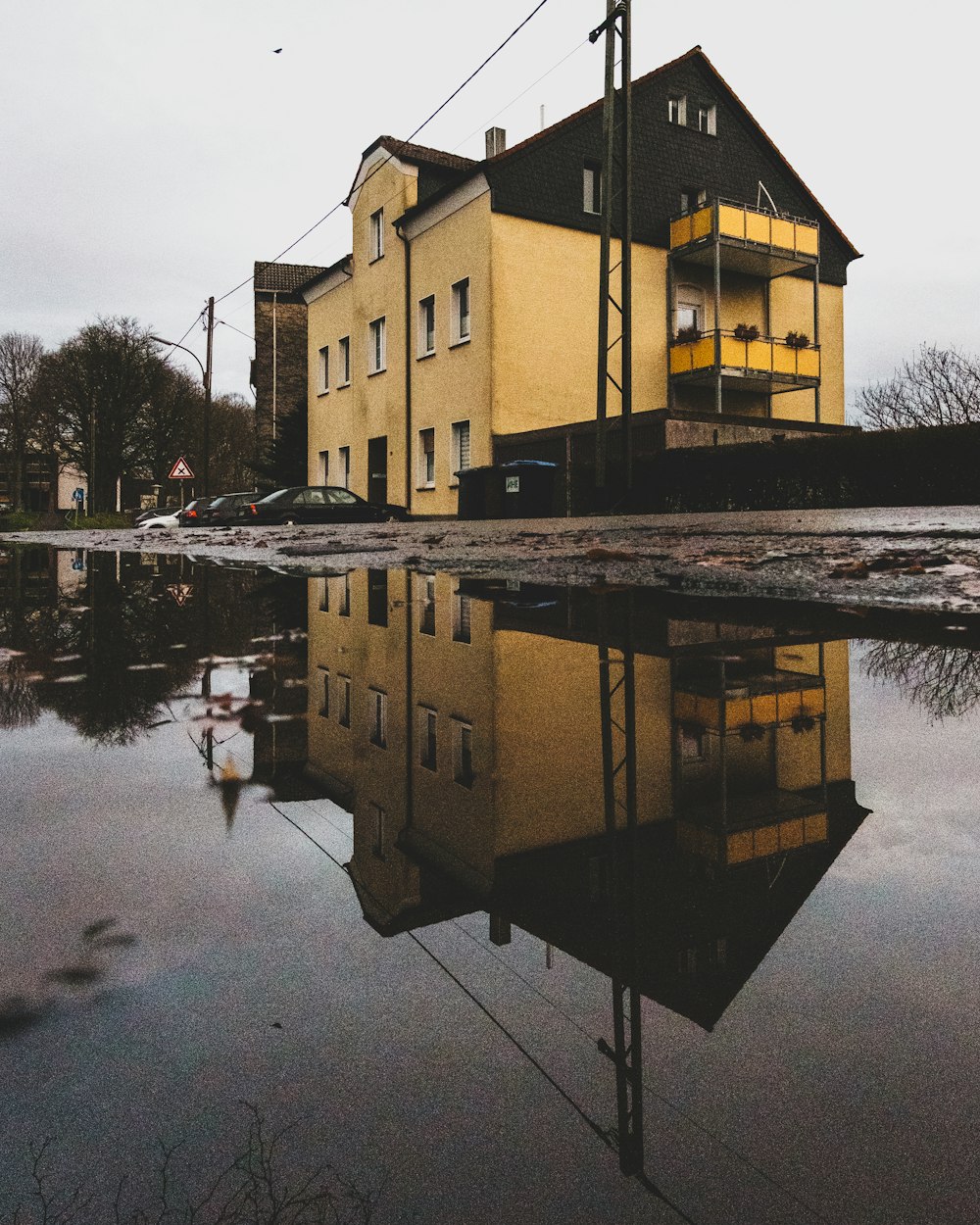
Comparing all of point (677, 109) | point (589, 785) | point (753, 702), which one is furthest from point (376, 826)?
point (677, 109)

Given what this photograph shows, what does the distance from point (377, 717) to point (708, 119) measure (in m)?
28.4

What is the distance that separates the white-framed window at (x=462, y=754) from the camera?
2.00 metres

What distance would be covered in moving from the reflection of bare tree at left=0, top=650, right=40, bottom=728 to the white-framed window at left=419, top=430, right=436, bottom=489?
2311 cm

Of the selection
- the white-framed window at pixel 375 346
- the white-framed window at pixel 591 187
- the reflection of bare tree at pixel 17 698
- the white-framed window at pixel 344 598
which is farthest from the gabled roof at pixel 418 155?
the reflection of bare tree at pixel 17 698

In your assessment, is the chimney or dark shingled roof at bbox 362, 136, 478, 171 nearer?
dark shingled roof at bbox 362, 136, 478, 171

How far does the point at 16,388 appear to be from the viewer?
2184 inches

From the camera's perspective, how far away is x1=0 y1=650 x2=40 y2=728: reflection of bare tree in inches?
103

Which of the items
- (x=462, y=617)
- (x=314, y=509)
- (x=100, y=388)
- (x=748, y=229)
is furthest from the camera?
(x=100, y=388)

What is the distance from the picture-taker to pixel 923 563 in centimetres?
621

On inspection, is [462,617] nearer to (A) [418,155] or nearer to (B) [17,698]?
(B) [17,698]

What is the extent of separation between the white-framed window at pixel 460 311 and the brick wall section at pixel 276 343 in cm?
1977

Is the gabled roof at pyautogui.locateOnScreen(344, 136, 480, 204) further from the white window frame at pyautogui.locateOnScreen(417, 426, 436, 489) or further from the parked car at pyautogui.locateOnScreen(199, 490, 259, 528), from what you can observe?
the parked car at pyautogui.locateOnScreen(199, 490, 259, 528)

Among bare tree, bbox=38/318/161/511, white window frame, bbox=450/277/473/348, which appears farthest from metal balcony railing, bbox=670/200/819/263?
bare tree, bbox=38/318/161/511

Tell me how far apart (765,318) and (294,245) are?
1456 cm
